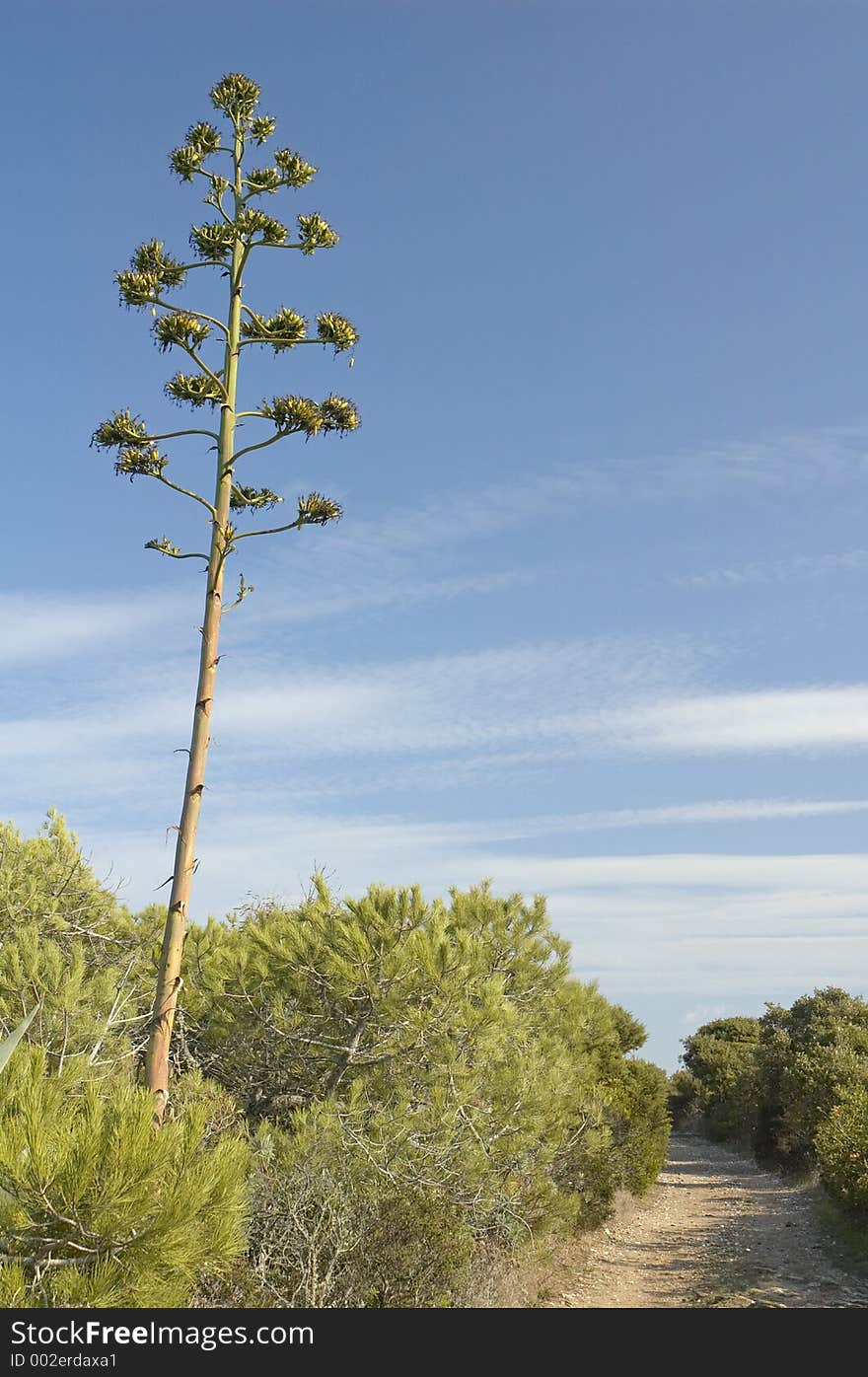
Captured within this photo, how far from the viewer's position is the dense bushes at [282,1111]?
4.01m

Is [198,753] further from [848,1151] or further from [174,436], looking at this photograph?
[848,1151]

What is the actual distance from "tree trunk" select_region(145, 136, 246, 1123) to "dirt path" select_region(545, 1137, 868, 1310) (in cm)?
616

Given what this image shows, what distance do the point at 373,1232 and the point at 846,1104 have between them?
40.2 ft

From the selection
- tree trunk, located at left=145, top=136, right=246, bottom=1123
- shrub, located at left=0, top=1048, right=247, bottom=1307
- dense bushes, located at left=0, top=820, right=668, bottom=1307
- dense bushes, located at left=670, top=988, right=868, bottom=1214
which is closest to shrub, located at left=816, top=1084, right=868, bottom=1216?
dense bushes, located at left=670, top=988, right=868, bottom=1214

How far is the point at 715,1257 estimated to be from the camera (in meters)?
12.8

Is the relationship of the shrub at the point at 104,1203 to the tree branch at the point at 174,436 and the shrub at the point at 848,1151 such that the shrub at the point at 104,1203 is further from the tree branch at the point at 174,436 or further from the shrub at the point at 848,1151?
the shrub at the point at 848,1151

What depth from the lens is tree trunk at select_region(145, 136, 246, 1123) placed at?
5.19 meters

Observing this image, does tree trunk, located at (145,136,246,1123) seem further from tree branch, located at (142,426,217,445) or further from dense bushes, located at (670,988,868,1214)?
dense bushes, located at (670,988,868,1214)

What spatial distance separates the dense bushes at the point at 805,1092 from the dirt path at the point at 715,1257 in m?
1.00

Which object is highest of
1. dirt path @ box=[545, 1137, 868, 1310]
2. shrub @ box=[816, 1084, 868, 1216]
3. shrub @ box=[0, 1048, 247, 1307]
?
shrub @ box=[0, 1048, 247, 1307]

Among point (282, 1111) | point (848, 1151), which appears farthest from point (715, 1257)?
point (282, 1111)

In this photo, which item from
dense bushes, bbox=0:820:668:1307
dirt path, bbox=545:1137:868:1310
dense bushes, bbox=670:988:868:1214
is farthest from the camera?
dense bushes, bbox=670:988:868:1214

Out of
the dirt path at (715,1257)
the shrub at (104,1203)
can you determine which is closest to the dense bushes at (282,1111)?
the shrub at (104,1203)

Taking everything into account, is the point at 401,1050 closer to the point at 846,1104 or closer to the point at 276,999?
the point at 276,999
